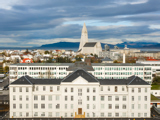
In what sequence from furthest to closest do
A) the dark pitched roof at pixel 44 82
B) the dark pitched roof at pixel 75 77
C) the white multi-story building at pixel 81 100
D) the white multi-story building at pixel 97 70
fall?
the white multi-story building at pixel 97 70
the dark pitched roof at pixel 44 82
the dark pitched roof at pixel 75 77
the white multi-story building at pixel 81 100

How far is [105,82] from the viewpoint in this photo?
142 ft

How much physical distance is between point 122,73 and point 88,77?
37.9 metres

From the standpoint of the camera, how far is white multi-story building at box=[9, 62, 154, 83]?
3078 inches

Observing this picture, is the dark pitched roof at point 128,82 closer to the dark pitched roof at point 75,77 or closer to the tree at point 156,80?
the dark pitched roof at point 75,77

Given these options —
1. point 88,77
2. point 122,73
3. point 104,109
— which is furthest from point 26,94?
point 122,73

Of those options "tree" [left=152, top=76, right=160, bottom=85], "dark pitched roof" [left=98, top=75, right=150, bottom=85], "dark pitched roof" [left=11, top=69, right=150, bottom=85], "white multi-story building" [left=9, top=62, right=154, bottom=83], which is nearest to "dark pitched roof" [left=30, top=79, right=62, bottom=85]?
"dark pitched roof" [left=11, top=69, right=150, bottom=85]

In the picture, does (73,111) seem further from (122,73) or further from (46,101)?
(122,73)

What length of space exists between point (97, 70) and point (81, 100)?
121 ft

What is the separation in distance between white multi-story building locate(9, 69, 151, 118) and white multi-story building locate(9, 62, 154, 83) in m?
35.4

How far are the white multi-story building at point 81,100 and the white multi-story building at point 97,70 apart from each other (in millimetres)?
35366

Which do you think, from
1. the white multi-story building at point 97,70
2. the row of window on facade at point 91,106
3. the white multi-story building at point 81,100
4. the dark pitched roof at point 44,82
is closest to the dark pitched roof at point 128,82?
the white multi-story building at point 81,100

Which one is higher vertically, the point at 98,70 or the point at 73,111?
the point at 98,70

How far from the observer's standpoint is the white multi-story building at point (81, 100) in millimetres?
Answer: 42031

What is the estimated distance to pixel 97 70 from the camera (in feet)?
257
